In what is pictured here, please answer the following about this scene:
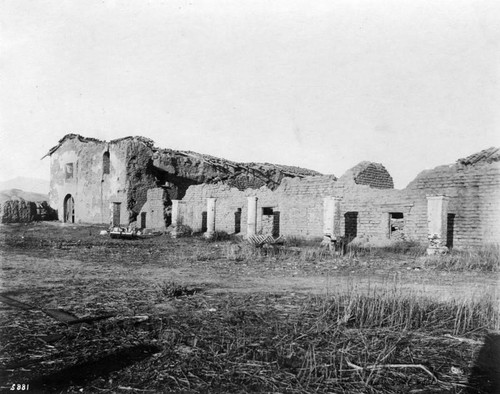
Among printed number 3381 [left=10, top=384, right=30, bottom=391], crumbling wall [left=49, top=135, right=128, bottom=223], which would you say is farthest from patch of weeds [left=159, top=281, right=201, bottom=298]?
crumbling wall [left=49, top=135, right=128, bottom=223]

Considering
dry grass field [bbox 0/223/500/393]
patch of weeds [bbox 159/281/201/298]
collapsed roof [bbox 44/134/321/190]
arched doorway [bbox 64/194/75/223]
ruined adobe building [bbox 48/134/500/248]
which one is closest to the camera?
dry grass field [bbox 0/223/500/393]

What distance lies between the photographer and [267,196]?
1992 centimetres

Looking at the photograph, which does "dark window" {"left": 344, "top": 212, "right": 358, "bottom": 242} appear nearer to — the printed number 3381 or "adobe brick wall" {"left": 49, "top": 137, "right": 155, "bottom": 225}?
"adobe brick wall" {"left": 49, "top": 137, "right": 155, "bottom": 225}

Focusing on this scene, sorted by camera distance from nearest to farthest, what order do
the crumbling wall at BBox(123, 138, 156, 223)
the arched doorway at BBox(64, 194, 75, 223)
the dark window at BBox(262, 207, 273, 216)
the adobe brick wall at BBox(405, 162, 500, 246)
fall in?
the adobe brick wall at BBox(405, 162, 500, 246) → the dark window at BBox(262, 207, 273, 216) → the crumbling wall at BBox(123, 138, 156, 223) → the arched doorway at BBox(64, 194, 75, 223)

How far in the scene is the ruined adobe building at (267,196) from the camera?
1366cm

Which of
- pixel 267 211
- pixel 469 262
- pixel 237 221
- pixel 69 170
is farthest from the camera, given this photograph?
pixel 69 170

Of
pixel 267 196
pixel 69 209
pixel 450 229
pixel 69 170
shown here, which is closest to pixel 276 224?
pixel 267 196

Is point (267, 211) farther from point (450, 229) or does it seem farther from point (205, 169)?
point (205, 169)

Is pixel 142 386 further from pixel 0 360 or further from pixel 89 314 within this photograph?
pixel 89 314

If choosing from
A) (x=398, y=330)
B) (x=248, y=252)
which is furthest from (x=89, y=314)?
(x=248, y=252)

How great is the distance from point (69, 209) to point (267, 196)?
17.2 metres

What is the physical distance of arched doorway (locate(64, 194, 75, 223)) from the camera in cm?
3053

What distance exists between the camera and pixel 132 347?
3828 mm

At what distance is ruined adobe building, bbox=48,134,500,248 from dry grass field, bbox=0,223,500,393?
6172mm
